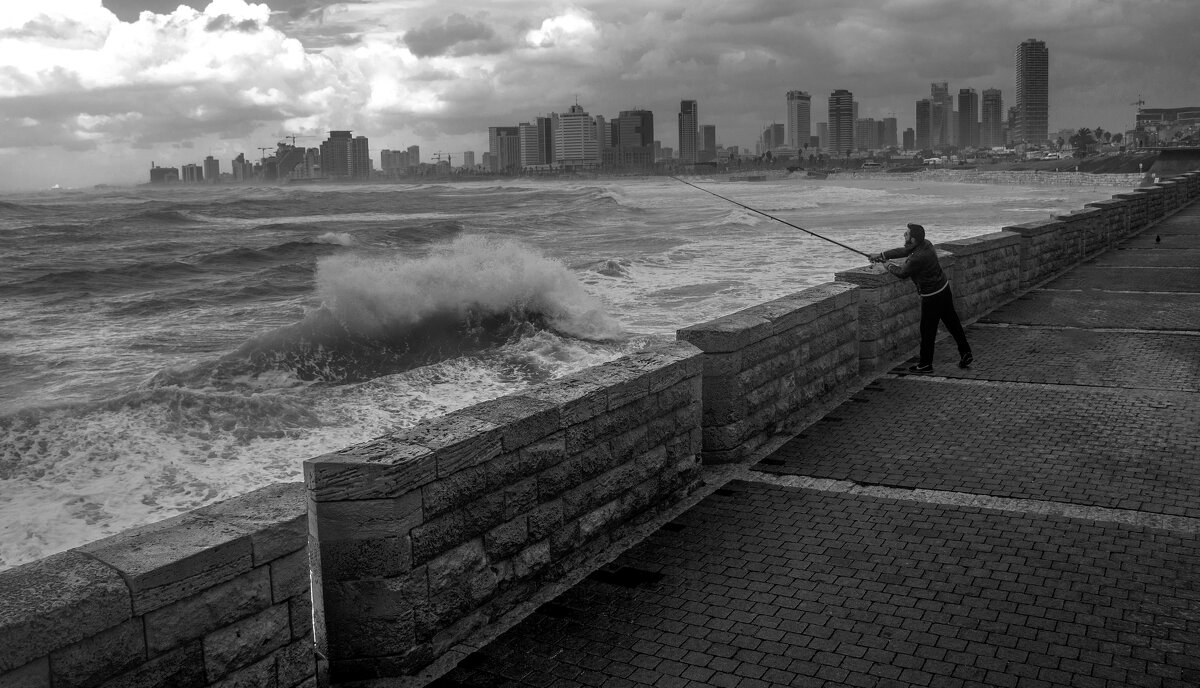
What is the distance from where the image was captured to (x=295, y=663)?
3.71 meters

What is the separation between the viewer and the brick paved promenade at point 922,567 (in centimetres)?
412

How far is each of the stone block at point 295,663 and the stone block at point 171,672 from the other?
327mm

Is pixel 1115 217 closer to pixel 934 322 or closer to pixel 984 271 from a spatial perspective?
pixel 984 271

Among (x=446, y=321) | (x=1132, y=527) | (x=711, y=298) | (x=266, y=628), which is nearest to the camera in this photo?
(x=266, y=628)

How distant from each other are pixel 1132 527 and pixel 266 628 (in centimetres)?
463

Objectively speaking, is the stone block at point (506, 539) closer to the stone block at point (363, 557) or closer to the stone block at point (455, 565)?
the stone block at point (455, 565)

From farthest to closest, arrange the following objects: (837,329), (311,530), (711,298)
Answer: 1. (711,298)
2. (837,329)
3. (311,530)

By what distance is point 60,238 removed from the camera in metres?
44.2

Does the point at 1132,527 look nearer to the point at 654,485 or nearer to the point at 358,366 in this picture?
the point at 654,485

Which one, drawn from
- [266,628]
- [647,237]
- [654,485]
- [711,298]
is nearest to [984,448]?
[654,485]

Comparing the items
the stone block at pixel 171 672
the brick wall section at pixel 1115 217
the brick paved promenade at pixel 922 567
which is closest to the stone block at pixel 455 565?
the brick paved promenade at pixel 922 567

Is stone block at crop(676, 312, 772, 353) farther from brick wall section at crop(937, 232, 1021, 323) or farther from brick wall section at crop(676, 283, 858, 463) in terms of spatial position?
brick wall section at crop(937, 232, 1021, 323)

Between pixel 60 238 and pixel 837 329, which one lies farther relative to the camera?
pixel 60 238

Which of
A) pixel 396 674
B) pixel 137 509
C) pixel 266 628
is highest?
pixel 266 628
